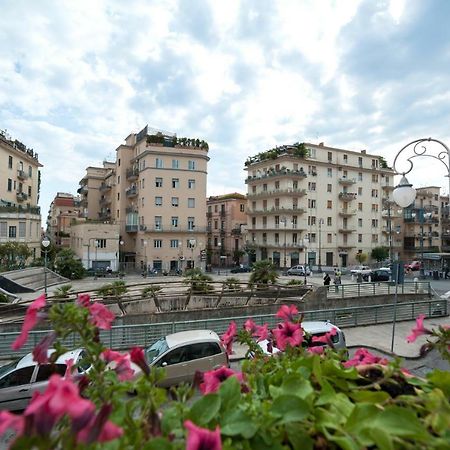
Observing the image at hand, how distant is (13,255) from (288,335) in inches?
1431

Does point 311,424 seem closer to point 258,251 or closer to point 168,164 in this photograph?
point 168,164

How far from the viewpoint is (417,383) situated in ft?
5.09

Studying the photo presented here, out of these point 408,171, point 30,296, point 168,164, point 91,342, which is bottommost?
point 30,296

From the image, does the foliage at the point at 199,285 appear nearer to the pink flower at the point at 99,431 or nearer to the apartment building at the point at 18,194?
the pink flower at the point at 99,431

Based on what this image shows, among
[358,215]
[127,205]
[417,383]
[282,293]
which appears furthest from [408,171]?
[358,215]

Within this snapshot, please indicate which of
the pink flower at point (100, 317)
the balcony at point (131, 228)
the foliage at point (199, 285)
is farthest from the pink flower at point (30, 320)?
the balcony at point (131, 228)

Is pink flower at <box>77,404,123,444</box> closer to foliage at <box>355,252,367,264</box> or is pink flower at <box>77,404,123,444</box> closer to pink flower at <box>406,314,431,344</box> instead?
pink flower at <box>406,314,431,344</box>

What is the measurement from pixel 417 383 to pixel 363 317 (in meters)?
14.8

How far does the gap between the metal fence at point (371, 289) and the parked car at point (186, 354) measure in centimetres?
1160

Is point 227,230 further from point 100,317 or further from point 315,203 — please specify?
point 100,317

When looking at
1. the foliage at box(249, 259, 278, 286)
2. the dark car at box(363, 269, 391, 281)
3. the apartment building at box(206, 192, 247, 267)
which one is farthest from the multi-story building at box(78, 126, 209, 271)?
the dark car at box(363, 269, 391, 281)

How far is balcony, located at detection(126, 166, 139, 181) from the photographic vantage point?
4841cm

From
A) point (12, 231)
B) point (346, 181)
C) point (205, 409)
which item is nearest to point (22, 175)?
point (12, 231)

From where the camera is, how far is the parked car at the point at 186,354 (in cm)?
869
